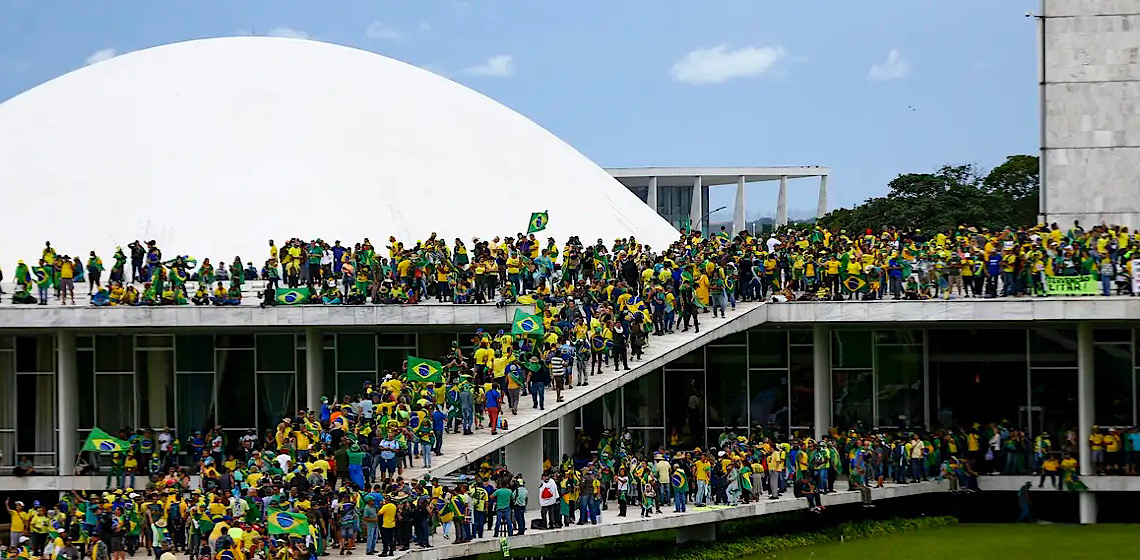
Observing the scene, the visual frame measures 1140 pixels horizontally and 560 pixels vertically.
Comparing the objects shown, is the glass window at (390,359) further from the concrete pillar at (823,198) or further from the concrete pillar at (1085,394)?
the concrete pillar at (823,198)

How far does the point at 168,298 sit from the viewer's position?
3419cm

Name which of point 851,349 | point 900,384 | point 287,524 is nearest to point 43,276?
point 287,524

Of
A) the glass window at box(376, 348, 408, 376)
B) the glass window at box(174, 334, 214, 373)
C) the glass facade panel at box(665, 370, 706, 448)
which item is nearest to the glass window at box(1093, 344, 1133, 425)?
the glass facade panel at box(665, 370, 706, 448)

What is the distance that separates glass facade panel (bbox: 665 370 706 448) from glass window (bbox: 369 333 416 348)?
5.73 meters

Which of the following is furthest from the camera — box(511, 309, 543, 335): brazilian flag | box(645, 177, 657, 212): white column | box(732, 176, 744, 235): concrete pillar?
box(732, 176, 744, 235): concrete pillar

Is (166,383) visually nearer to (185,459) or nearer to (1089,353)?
(185,459)

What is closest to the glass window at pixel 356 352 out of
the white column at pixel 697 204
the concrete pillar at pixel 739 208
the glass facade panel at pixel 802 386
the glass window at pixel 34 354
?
the glass window at pixel 34 354

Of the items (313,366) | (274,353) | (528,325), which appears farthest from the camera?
(274,353)

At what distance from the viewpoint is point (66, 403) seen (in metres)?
36.4

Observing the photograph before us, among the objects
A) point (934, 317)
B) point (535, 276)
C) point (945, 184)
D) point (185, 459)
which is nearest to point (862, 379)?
point (934, 317)

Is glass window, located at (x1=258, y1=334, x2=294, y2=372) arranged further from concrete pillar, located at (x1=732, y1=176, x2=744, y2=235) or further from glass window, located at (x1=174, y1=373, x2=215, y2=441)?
concrete pillar, located at (x1=732, y1=176, x2=744, y2=235)

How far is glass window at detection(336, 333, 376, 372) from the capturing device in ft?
120

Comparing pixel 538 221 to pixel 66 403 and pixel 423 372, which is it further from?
pixel 66 403

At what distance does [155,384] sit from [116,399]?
3.14 ft
